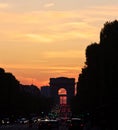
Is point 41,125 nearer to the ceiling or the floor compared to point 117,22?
nearer to the floor

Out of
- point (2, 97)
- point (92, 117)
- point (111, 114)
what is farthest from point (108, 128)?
point (2, 97)

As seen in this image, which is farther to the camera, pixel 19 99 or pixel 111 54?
pixel 19 99

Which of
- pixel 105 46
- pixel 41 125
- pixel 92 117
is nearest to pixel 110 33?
pixel 105 46

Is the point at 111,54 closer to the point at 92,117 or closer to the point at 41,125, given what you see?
the point at 41,125

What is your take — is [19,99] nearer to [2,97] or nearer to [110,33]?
[2,97]

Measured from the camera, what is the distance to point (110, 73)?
7606cm

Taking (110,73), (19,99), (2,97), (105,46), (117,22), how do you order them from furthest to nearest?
1. (19,99)
2. (2,97)
3. (117,22)
4. (105,46)
5. (110,73)

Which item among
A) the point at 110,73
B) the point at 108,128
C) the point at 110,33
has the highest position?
the point at 110,33

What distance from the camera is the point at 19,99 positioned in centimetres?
19562

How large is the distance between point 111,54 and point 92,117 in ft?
191

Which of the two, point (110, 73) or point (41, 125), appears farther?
point (41, 125)

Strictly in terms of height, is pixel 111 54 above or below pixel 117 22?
below

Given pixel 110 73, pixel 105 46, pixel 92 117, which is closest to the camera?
pixel 110 73

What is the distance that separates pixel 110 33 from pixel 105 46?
2.29m
